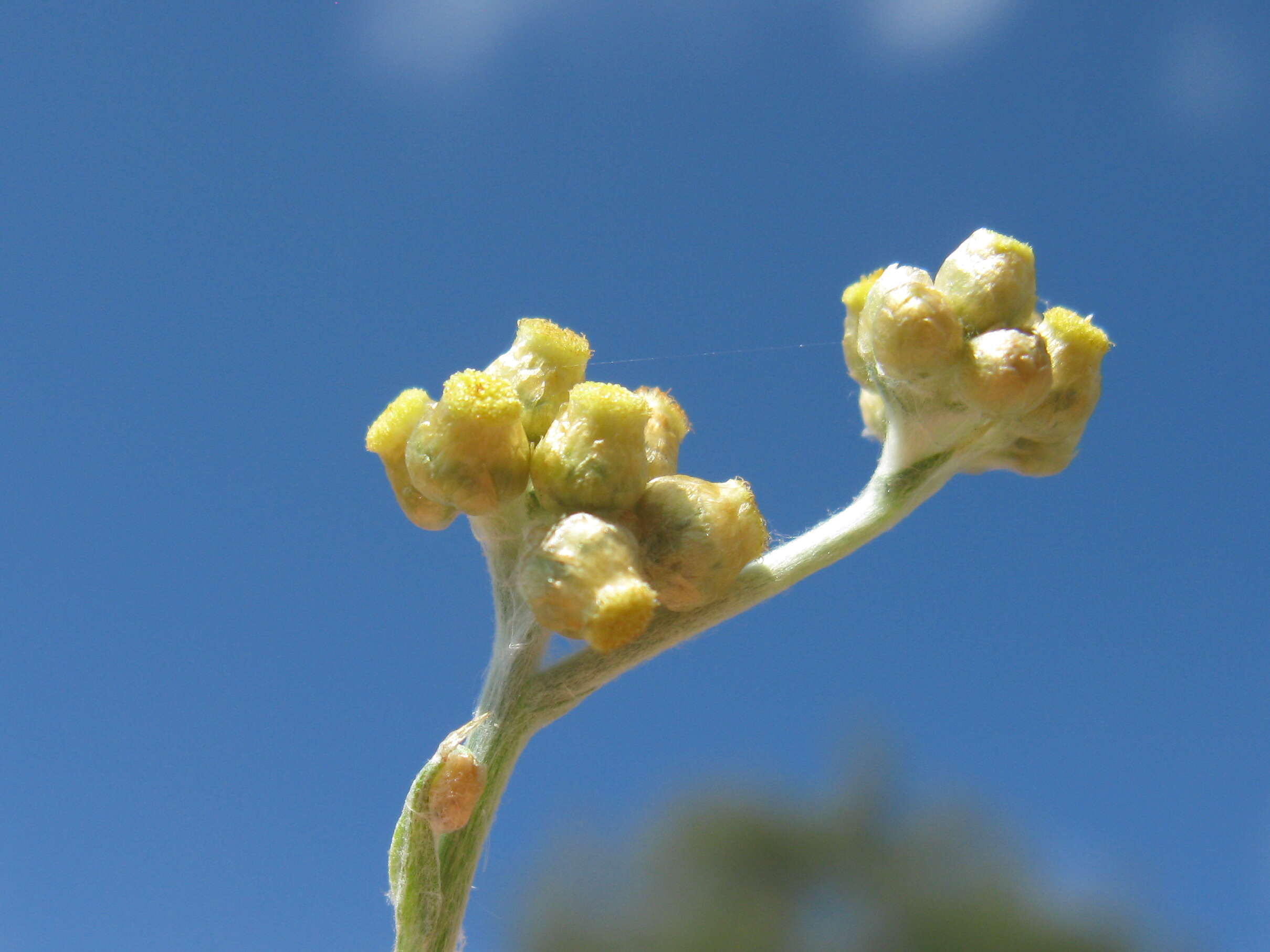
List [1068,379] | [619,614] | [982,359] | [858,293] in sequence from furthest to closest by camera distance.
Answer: [858,293]
[1068,379]
[982,359]
[619,614]

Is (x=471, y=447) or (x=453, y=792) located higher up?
(x=471, y=447)

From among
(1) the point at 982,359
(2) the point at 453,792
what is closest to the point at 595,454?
(2) the point at 453,792

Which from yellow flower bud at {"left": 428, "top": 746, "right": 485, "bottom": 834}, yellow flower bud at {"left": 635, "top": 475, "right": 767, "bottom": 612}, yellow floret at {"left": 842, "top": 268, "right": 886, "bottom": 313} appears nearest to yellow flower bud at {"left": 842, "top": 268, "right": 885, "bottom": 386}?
yellow floret at {"left": 842, "top": 268, "right": 886, "bottom": 313}

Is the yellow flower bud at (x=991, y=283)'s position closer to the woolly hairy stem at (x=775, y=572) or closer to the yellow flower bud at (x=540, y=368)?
the woolly hairy stem at (x=775, y=572)

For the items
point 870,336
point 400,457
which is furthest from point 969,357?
point 400,457

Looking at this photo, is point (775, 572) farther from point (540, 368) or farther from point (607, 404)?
point (540, 368)

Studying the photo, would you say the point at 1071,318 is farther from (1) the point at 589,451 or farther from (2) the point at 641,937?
(2) the point at 641,937

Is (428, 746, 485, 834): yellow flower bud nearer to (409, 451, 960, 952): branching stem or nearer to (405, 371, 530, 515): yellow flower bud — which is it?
(409, 451, 960, 952): branching stem
